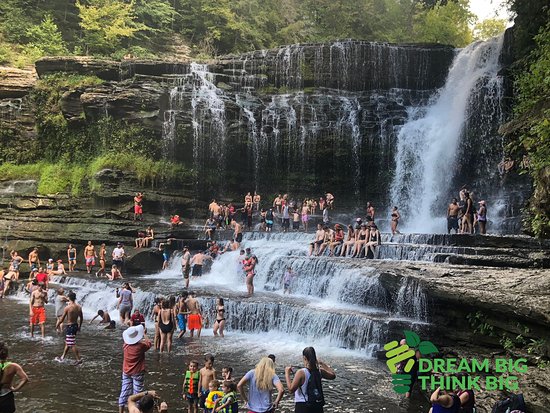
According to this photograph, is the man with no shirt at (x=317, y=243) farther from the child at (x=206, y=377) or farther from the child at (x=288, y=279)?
the child at (x=206, y=377)

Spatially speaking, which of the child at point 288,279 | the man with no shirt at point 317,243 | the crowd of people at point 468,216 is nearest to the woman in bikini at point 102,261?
the child at point 288,279

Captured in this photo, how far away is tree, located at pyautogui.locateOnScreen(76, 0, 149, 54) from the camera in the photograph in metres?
32.1

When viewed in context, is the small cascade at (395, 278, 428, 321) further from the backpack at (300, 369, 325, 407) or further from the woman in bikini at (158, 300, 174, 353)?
the backpack at (300, 369, 325, 407)

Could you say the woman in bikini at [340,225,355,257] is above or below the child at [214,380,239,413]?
above

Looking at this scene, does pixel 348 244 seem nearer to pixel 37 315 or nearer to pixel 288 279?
pixel 288 279

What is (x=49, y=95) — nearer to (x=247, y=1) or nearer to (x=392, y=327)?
(x=247, y=1)

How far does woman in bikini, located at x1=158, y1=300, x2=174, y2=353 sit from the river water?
37 centimetres

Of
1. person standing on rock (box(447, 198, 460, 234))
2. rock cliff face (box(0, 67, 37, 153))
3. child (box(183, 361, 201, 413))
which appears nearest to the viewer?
child (box(183, 361, 201, 413))

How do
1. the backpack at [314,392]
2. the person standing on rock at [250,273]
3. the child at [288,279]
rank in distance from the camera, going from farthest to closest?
the child at [288,279] < the person standing on rock at [250,273] < the backpack at [314,392]

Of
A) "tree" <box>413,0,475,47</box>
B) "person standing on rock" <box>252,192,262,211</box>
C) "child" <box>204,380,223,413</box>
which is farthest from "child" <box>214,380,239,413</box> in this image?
"tree" <box>413,0,475,47</box>

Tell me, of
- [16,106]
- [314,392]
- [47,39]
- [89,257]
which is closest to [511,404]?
[314,392]

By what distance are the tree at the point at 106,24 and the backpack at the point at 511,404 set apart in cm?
3269

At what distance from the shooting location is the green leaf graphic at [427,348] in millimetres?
9531

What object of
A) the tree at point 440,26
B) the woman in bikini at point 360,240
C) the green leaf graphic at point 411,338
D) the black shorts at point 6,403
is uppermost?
the tree at point 440,26
